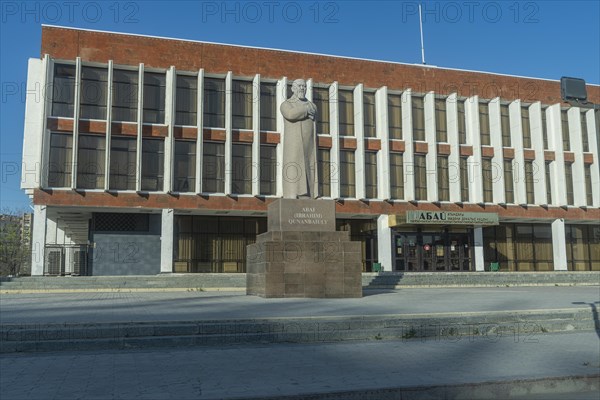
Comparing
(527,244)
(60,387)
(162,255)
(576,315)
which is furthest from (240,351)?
(527,244)

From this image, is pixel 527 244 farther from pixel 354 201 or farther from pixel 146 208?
pixel 146 208

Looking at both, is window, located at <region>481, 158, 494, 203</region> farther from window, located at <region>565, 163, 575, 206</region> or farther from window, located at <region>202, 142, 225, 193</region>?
window, located at <region>202, 142, 225, 193</region>

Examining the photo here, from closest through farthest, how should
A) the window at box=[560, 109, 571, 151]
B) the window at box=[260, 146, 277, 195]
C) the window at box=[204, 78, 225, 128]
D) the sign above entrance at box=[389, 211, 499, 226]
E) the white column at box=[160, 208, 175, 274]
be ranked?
the white column at box=[160, 208, 175, 274], the window at box=[204, 78, 225, 128], the window at box=[260, 146, 277, 195], the sign above entrance at box=[389, 211, 499, 226], the window at box=[560, 109, 571, 151]

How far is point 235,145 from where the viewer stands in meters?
36.3

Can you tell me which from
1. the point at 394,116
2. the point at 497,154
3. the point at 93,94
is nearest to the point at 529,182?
the point at 497,154

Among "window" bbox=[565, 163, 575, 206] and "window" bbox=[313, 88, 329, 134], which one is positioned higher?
"window" bbox=[313, 88, 329, 134]

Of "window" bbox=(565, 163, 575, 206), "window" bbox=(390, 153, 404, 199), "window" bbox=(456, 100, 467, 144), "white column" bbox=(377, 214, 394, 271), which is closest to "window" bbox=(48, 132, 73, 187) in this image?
"white column" bbox=(377, 214, 394, 271)

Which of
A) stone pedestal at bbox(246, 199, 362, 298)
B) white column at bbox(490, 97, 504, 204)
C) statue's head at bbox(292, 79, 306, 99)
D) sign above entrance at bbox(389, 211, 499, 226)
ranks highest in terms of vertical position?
white column at bbox(490, 97, 504, 204)

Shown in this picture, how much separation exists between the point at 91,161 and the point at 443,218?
74.4 ft

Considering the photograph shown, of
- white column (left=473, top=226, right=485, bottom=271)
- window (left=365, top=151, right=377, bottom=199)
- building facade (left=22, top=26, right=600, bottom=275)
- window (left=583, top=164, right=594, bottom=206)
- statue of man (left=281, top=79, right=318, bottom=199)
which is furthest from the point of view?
window (left=583, top=164, right=594, bottom=206)

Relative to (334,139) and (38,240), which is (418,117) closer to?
(334,139)

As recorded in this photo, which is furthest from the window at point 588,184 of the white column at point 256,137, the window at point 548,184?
the white column at point 256,137

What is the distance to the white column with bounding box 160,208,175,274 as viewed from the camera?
33844mm

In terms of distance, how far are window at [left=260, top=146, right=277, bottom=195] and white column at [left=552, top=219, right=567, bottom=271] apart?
2187 centimetres
